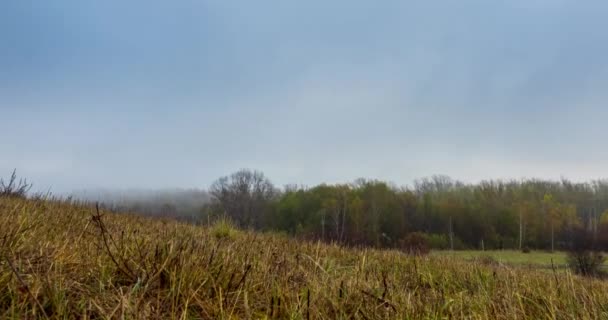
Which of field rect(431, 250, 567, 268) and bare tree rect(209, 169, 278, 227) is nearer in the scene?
field rect(431, 250, 567, 268)

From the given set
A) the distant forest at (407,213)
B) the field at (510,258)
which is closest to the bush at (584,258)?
the field at (510,258)

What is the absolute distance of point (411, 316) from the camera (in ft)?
7.25

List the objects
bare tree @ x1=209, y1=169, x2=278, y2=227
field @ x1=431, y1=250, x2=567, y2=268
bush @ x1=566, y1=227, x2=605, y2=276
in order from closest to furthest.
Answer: field @ x1=431, y1=250, x2=567, y2=268 → bush @ x1=566, y1=227, x2=605, y2=276 → bare tree @ x1=209, y1=169, x2=278, y2=227

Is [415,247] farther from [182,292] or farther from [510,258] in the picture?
[510,258]

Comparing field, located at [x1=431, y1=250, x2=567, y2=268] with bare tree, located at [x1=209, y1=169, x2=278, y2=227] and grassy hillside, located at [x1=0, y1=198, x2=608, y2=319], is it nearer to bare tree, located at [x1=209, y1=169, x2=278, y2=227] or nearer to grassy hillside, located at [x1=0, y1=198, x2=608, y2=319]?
grassy hillside, located at [x1=0, y1=198, x2=608, y2=319]

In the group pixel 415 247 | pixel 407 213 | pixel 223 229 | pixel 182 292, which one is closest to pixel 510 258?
pixel 415 247

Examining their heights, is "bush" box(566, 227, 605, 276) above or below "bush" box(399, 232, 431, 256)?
below

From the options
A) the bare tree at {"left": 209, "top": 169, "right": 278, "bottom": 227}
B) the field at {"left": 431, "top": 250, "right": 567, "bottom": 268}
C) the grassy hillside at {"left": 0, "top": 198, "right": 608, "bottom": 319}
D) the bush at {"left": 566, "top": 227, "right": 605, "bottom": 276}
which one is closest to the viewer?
the grassy hillside at {"left": 0, "top": 198, "right": 608, "bottom": 319}

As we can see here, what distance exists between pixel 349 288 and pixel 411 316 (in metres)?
0.55

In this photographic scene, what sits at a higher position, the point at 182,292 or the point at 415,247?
the point at 182,292

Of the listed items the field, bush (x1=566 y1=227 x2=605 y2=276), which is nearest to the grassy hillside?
the field

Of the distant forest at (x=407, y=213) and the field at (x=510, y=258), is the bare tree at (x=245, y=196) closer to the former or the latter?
the distant forest at (x=407, y=213)

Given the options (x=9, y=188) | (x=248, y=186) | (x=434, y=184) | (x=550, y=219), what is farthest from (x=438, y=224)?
(x=9, y=188)

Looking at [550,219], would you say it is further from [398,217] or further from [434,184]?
[434,184]
